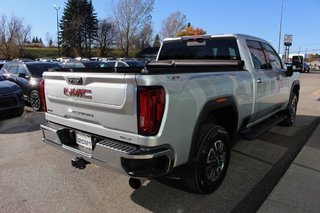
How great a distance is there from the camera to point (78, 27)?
6562 centimetres

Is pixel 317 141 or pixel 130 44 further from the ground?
pixel 130 44

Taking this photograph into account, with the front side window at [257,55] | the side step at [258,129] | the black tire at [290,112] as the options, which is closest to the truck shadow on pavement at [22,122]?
the side step at [258,129]

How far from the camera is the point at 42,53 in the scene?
65.6 meters

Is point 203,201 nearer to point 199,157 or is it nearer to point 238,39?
point 199,157

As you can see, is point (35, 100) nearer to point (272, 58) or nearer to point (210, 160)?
point (272, 58)

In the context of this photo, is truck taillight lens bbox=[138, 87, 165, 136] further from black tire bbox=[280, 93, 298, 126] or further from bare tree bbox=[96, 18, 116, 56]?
bare tree bbox=[96, 18, 116, 56]

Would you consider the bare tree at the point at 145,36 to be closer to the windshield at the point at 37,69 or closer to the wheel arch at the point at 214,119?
the windshield at the point at 37,69

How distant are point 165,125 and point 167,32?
66.2m

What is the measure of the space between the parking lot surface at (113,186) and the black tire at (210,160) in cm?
17

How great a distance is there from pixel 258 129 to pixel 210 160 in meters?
1.70

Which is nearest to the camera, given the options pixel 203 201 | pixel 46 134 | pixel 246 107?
pixel 203 201

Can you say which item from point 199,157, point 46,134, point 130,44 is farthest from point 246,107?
point 130,44

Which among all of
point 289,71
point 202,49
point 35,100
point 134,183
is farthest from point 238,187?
point 35,100

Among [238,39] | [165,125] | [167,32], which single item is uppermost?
[167,32]
